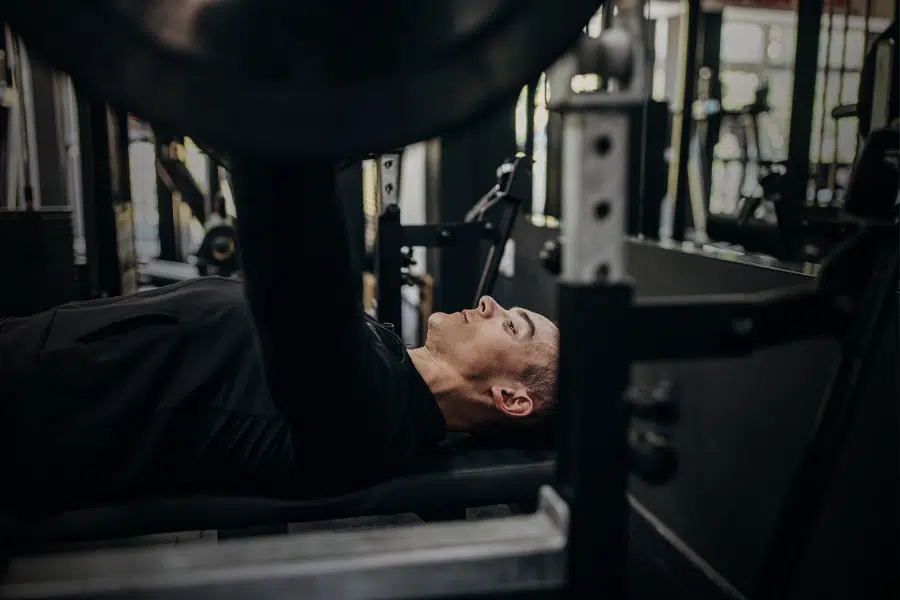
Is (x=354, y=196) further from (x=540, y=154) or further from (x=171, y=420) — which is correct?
(x=171, y=420)

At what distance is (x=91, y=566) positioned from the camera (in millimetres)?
665

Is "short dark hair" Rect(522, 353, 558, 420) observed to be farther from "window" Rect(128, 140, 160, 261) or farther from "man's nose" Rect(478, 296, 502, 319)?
"window" Rect(128, 140, 160, 261)

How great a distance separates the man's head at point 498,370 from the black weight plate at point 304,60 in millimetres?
832

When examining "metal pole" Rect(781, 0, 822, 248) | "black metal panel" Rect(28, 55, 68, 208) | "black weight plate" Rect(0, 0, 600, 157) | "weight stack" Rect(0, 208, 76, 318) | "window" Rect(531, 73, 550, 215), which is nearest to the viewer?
"black weight plate" Rect(0, 0, 600, 157)

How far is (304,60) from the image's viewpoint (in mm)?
616

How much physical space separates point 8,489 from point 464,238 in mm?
1417

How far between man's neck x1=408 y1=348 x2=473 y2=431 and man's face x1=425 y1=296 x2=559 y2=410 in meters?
0.02

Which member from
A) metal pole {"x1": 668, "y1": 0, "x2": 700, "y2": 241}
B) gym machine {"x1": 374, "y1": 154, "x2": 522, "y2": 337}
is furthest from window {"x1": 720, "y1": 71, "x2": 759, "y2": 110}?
gym machine {"x1": 374, "y1": 154, "x2": 522, "y2": 337}

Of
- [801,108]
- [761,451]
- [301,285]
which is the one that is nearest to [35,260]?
[301,285]

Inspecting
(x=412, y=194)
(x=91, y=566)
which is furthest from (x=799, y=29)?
(x=412, y=194)

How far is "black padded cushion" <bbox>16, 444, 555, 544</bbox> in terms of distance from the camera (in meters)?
1.11

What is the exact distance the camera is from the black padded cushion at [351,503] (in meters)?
1.11

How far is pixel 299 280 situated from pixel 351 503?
610 millimetres

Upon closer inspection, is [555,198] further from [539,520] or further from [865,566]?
[539,520]
